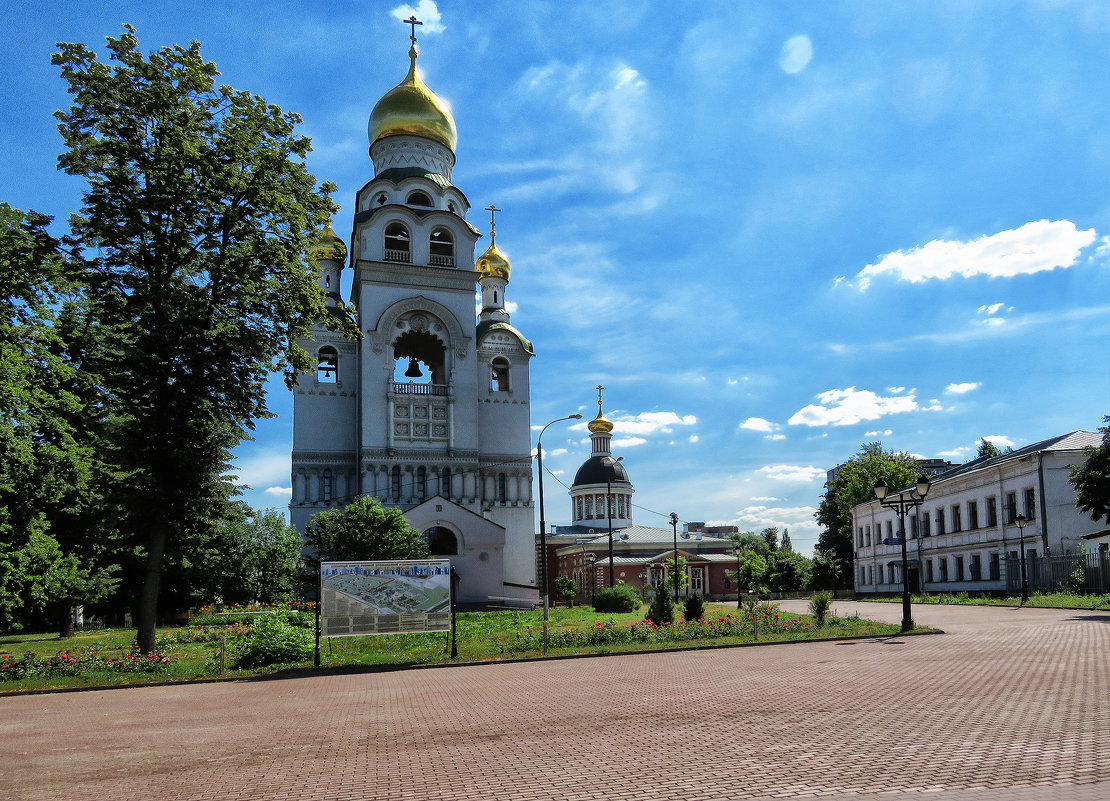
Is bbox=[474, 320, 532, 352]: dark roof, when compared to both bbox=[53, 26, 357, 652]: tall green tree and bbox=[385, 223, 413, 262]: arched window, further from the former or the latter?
bbox=[53, 26, 357, 652]: tall green tree

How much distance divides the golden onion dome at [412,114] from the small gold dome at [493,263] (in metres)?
8.02

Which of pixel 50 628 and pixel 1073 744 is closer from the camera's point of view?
pixel 1073 744

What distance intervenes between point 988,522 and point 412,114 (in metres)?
43.7

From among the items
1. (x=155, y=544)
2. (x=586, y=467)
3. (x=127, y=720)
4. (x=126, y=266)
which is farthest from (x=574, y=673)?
(x=586, y=467)

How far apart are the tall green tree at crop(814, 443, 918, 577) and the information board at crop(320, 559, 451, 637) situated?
184ft

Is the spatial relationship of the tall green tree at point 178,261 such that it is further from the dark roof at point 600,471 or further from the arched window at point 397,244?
the dark roof at point 600,471

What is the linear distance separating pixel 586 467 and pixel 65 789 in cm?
8269

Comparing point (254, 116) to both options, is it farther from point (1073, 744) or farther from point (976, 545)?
point (976, 545)

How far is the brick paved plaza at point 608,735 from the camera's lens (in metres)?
6.93

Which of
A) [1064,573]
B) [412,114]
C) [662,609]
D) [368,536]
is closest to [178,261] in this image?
[662,609]

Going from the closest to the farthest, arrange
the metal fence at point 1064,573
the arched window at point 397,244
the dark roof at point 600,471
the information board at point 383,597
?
Result: the information board at point 383,597 < the metal fence at point 1064,573 < the arched window at point 397,244 < the dark roof at point 600,471

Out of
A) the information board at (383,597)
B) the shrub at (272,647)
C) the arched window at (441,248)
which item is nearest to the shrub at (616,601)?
the information board at (383,597)

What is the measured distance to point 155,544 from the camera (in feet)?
68.2

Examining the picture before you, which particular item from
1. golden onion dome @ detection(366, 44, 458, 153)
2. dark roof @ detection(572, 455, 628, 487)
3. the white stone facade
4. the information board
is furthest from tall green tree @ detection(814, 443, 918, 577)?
the information board
